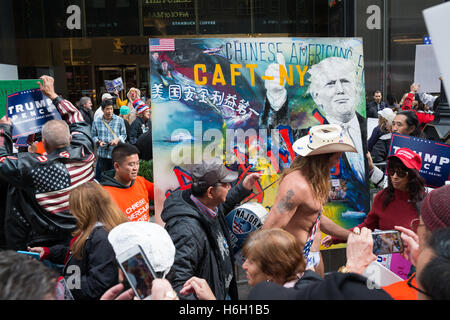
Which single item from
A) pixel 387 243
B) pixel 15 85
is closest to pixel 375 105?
pixel 15 85

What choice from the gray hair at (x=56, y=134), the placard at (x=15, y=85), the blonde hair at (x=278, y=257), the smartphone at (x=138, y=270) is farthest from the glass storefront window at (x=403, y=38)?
the smartphone at (x=138, y=270)

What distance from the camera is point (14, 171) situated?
339 cm

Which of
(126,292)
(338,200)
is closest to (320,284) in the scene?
(126,292)

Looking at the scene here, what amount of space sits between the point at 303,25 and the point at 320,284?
15.1m

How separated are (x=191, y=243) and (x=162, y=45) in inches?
88.6

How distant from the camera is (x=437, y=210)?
210 centimetres

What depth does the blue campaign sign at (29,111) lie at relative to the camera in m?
4.00

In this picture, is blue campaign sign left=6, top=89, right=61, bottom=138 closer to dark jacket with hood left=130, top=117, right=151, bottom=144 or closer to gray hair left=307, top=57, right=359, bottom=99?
gray hair left=307, top=57, right=359, bottom=99

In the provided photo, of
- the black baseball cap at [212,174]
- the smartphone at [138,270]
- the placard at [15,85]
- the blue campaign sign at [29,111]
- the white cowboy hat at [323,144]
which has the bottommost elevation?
the smartphone at [138,270]

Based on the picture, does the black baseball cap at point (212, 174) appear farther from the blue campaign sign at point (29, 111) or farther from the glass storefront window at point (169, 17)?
the glass storefront window at point (169, 17)

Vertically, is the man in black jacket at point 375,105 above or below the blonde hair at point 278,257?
above

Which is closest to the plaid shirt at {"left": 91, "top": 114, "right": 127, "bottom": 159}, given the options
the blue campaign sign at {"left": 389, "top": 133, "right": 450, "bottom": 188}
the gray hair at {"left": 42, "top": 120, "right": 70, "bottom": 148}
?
the gray hair at {"left": 42, "top": 120, "right": 70, "bottom": 148}

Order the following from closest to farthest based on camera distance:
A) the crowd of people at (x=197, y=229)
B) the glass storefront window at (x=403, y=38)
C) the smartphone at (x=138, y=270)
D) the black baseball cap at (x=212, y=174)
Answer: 1. the crowd of people at (x=197, y=229)
2. the smartphone at (x=138, y=270)
3. the black baseball cap at (x=212, y=174)
4. the glass storefront window at (x=403, y=38)

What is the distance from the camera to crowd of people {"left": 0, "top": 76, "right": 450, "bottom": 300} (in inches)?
62.2
